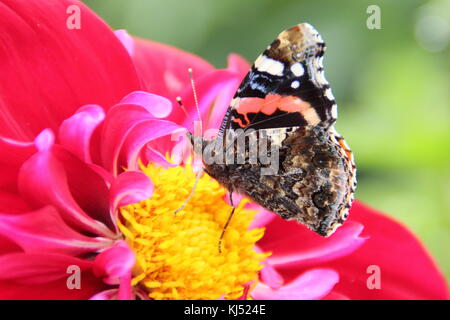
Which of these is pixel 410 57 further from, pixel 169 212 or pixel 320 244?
pixel 169 212

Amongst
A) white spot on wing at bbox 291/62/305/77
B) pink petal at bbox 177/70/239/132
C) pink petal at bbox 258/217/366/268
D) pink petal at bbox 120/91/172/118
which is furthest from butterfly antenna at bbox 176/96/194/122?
pink petal at bbox 258/217/366/268

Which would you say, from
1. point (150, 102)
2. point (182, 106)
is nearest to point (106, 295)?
point (150, 102)

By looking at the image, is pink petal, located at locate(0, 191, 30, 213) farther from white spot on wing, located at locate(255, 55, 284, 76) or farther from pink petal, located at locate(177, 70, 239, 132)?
white spot on wing, located at locate(255, 55, 284, 76)

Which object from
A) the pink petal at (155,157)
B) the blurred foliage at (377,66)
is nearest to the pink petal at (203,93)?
the pink petal at (155,157)

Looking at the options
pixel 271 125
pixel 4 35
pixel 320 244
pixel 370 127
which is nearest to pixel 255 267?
pixel 320 244

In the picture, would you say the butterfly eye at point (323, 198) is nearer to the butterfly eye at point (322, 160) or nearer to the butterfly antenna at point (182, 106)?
the butterfly eye at point (322, 160)

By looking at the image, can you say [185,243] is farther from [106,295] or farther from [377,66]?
[377,66]
